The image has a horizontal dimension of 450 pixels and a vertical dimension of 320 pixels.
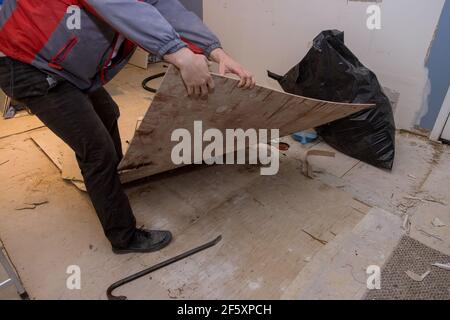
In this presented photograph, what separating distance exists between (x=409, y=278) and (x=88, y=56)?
1.39 meters

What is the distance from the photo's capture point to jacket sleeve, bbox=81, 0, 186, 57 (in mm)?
810

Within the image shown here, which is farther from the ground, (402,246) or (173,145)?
(173,145)

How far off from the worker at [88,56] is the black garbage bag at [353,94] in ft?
3.24

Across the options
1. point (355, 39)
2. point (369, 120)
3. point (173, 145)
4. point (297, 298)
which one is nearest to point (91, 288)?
point (173, 145)

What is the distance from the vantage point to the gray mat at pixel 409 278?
3.68 ft

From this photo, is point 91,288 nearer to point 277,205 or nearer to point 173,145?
point 173,145

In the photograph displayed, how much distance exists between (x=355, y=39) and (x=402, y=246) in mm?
1421

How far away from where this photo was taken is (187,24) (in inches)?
43.3

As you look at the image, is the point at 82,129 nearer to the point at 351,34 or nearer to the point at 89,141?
the point at 89,141

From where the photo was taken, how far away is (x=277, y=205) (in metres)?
1.55

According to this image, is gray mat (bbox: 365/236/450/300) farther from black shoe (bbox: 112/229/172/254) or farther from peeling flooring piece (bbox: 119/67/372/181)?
black shoe (bbox: 112/229/172/254)

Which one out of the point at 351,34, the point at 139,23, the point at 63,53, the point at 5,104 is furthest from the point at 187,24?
the point at 5,104

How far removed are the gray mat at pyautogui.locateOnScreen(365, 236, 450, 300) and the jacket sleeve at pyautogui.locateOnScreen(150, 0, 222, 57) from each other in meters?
1.09

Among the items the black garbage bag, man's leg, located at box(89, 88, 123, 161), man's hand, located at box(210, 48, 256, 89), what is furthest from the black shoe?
the black garbage bag
